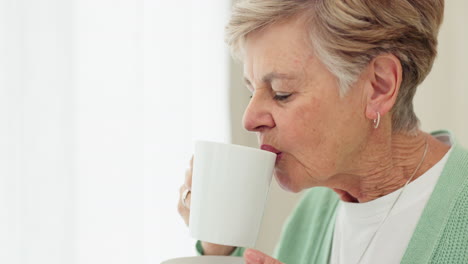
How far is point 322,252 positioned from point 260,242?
0.69 meters

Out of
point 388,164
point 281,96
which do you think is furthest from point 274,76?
point 388,164

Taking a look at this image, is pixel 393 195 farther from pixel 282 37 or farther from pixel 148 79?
pixel 148 79

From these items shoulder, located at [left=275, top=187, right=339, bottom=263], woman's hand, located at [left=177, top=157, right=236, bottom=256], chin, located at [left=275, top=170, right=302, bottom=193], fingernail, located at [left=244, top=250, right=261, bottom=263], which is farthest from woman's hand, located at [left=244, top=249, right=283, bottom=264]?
shoulder, located at [left=275, top=187, right=339, bottom=263]

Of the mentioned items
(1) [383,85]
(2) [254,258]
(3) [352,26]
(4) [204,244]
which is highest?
(3) [352,26]

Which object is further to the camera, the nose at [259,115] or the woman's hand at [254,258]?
the nose at [259,115]

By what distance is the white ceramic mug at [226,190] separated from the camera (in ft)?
3.09

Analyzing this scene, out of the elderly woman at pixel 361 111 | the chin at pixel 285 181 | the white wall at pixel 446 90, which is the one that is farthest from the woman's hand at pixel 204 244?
the white wall at pixel 446 90

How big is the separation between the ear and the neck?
76 millimetres

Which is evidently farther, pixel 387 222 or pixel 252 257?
pixel 387 222

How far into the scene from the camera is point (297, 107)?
3.49 feet

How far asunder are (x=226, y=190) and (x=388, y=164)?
410 mm

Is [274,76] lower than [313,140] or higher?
higher

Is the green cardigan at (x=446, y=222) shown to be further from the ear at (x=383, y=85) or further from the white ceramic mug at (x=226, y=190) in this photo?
the white ceramic mug at (x=226, y=190)

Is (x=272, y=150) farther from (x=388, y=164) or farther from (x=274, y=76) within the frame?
(x=388, y=164)
